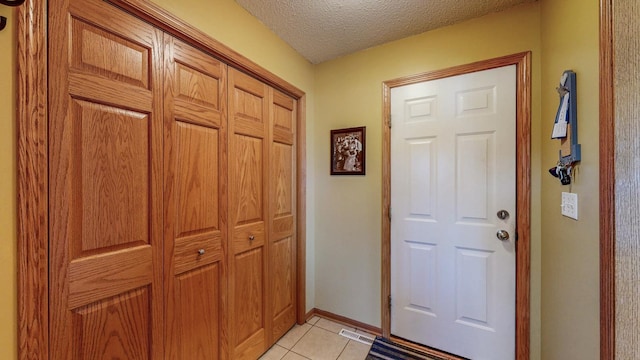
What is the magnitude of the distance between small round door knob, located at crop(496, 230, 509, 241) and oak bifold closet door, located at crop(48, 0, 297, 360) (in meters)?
1.62

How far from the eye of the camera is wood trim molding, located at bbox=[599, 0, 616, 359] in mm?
768

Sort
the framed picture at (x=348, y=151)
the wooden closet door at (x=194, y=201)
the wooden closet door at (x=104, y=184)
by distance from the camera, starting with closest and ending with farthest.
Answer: the wooden closet door at (x=104, y=184)
the wooden closet door at (x=194, y=201)
the framed picture at (x=348, y=151)

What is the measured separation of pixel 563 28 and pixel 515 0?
0.51m

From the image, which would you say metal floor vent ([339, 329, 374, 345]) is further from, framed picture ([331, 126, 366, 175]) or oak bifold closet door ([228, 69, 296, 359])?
framed picture ([331, 126, 366, 175])

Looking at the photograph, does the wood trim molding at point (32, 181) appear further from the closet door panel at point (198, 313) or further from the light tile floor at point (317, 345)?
the light tile floor at point (317, 345)

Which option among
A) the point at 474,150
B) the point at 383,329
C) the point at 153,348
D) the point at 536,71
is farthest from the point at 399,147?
the point at 153,348

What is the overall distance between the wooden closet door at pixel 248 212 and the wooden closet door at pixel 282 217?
0.09 m

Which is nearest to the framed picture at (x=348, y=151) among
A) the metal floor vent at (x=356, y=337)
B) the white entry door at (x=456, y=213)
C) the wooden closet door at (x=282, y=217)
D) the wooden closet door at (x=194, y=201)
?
the white entry door at (x=456, y=213)

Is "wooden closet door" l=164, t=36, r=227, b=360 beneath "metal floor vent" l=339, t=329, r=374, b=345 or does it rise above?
above

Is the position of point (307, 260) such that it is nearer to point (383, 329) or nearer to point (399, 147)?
point (383, 329)

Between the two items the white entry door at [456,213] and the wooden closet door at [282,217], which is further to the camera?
the wooden closet door at [282,217]

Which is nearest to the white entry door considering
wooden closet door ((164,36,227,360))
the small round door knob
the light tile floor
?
the small round door knob

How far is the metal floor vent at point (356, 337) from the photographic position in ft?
6.22
